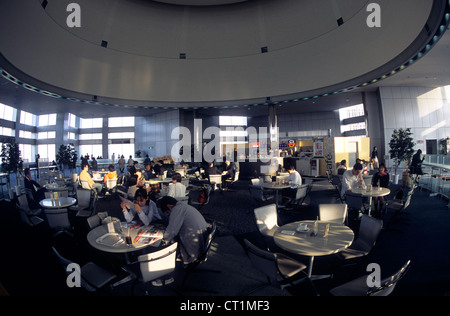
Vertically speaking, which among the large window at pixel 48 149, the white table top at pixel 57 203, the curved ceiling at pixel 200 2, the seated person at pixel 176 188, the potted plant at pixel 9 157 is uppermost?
the curved ceiling at pixel 200 2

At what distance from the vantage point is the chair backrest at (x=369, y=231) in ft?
9.00

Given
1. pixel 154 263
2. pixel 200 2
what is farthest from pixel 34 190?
pixel 200 2

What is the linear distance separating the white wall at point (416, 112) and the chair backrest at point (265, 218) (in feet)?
46.1

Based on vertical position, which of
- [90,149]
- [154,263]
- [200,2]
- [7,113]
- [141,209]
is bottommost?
[154,263]

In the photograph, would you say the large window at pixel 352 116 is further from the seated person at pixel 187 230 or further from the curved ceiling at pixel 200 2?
the seated person at pixel 187 230

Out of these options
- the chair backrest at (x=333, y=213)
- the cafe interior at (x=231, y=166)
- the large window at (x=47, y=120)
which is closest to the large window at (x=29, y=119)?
the large window at (x=47, y=120)

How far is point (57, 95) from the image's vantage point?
1152 centimetres

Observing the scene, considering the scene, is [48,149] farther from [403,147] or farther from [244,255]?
[403,147]

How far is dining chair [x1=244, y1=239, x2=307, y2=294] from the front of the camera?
2.06 m

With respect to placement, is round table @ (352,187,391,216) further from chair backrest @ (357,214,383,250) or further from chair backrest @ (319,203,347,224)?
chair backrest @ (357,214,383,250)

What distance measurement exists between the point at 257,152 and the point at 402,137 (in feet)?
31.5

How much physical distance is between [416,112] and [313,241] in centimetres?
1636

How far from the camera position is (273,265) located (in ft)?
6.77
